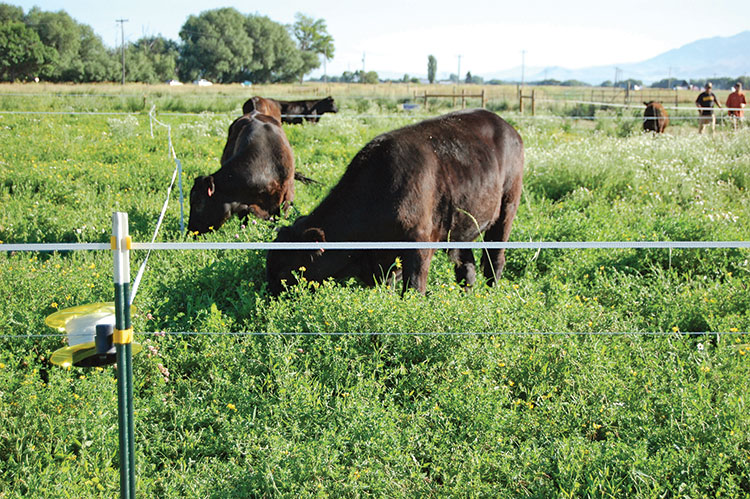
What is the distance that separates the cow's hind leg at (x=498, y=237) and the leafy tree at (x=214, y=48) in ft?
272

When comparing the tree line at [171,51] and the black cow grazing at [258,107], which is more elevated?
the tree line at [171,51]

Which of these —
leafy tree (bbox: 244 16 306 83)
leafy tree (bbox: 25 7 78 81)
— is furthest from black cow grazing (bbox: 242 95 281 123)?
leafy tree (bbox: 244 16 306 83)

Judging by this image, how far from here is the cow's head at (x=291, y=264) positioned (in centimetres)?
502

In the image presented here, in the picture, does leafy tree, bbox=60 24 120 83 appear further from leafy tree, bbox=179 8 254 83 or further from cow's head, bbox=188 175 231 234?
cow's head, bbox=188 175 231 234

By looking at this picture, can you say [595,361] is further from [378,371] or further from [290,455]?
[290,455]

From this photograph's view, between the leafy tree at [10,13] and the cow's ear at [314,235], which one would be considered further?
the leafy tree at [10,13]

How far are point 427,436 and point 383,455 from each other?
325 millimetres

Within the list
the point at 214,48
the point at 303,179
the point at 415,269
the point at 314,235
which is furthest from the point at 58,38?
the point at 415,269

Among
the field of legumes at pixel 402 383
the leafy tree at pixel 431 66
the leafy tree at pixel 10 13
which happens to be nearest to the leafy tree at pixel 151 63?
the leafy tree at pixel 10 13

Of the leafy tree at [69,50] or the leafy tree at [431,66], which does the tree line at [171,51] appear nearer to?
the leafy tree at [69,50]

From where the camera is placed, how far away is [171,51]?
3263 inches

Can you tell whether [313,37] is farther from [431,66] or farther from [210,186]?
[210,186]

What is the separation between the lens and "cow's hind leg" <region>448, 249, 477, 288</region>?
5.91 m

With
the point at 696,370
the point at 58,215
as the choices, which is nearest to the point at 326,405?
the point at 696,370
